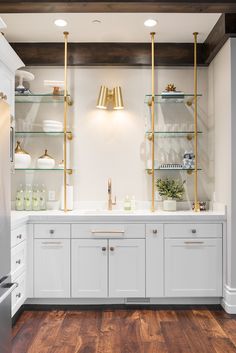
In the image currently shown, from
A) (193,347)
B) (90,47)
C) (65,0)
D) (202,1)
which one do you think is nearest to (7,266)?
(193,347)

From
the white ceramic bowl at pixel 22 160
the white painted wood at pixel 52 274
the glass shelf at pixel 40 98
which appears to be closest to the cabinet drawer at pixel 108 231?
the white painted wood at pixel 52 274

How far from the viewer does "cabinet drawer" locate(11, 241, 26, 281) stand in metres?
2.88

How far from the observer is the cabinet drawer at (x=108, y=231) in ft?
10.7

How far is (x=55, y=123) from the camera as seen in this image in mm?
3695

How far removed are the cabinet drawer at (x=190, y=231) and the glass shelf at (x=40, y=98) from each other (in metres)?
1.68

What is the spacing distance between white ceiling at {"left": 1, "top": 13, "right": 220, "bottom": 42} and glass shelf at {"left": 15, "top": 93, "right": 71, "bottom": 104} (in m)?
0.55

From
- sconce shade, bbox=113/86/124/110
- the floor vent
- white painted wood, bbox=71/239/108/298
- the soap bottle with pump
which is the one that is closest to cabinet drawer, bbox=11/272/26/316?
white painted wood, bbox=71/239/108/298

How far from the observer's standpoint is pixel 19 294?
3.02 m

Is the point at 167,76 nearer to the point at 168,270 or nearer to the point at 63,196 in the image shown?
the point at 63,196

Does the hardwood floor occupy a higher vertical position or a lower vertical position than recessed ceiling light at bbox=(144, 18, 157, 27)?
lower

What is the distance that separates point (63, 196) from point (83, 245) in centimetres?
69

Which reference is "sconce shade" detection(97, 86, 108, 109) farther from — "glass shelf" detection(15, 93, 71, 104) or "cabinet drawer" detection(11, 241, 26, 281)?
"cabinet drawer" detection(11, 241, 26, 281)

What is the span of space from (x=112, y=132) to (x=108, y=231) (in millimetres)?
1133

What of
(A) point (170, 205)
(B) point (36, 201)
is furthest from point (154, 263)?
(B) point (36, 201)
